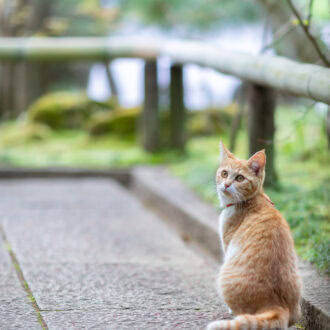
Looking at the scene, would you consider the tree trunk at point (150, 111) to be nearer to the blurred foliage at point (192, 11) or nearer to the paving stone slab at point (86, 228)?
the paving stone slab at point (86, 228)

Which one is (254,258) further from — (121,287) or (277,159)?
(277,159)

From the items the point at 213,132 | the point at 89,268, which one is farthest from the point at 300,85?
the point at 213,132

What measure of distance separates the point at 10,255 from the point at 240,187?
1.52 meters

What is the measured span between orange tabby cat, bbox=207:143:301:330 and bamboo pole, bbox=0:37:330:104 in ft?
1.93

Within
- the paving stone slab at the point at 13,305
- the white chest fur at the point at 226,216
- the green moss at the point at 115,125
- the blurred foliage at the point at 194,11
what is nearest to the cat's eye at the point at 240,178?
the white chest fur at the point at 226,216

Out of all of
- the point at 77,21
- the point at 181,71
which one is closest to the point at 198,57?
the point at 181,71

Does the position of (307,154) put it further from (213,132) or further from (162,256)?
(162,256)

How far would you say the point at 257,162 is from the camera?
100 inches

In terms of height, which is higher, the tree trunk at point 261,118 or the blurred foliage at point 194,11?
the blurred foliage at point 194,11

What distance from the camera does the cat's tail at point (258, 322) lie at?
2080 mm

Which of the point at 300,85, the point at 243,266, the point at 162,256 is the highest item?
the point at 300,85

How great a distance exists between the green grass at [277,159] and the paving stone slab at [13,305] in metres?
1.10

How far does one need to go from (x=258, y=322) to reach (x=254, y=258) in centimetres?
29

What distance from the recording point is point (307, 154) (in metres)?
5.48
